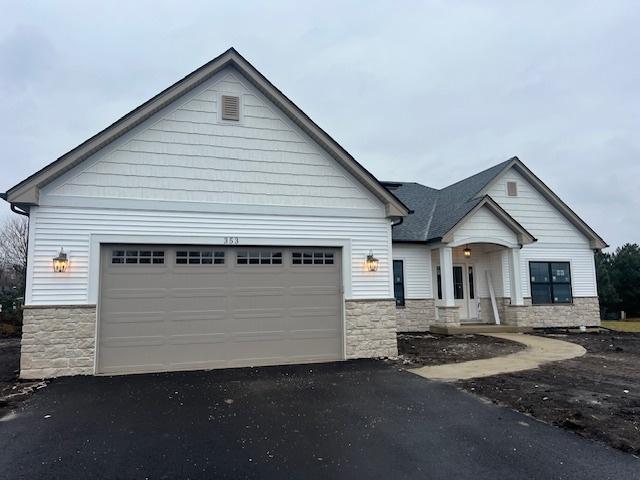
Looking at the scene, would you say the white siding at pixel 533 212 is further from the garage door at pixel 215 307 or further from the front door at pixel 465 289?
the garage door at pixel 215 307

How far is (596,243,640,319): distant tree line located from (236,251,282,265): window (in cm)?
2550

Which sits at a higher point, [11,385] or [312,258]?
[312,258]

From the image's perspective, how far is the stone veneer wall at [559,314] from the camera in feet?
51.5

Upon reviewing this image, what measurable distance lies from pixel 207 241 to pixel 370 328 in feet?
14.0

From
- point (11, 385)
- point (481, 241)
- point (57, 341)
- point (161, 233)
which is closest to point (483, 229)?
point (481, 241)

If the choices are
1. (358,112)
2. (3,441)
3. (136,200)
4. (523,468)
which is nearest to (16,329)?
(136,200)

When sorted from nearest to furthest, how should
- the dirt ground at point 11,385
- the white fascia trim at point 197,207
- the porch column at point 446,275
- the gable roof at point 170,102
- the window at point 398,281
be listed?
the dirt ground at point 11,385 → the gable roof at point 170,102 → the white fascia trim at point 197,207 → the porch column at point 446,275 → the window at point 398,281

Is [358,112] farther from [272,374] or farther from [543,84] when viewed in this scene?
[272,374]

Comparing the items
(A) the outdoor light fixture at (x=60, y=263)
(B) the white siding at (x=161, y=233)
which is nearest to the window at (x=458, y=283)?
(B) the white siding at (x=161, y=233)

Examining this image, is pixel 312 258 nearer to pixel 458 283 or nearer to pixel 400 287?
pixel 400 287

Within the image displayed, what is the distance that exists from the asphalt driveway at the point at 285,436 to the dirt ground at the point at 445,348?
246 cm

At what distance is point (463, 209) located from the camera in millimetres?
15438

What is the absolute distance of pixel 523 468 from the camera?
13.6 ft

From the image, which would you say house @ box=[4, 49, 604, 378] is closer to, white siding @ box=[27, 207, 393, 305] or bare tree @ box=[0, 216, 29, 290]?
white siding @ box=[27, 207, 393, 305]
